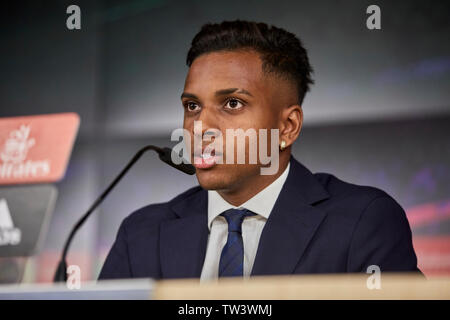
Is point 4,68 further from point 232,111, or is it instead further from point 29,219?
point 232,111

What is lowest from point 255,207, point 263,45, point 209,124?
point 255,207

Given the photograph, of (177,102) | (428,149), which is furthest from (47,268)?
(428,149)

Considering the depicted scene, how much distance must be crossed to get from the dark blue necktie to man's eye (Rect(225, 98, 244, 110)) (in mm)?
303

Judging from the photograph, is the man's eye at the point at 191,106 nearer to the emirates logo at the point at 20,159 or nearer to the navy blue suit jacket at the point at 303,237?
the navy blue suit jacket at the point at 303,237

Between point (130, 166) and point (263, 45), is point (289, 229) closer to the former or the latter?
point (263, 45)

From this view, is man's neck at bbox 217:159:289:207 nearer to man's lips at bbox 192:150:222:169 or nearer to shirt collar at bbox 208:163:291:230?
shirt collar at bbox 208:163:291:230

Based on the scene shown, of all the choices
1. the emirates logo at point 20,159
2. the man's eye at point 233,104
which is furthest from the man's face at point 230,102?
the emirates logo at point 20,159

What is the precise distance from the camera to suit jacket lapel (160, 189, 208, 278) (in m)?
1.71

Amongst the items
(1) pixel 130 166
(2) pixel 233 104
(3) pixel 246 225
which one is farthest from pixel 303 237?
(1) pixel 130 166

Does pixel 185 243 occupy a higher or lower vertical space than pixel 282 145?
lower

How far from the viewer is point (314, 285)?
3.03 feet

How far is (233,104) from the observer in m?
1.71

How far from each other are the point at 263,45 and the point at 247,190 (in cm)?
→ 44
